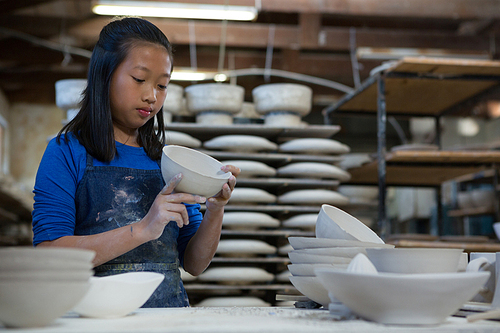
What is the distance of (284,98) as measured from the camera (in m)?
2.95

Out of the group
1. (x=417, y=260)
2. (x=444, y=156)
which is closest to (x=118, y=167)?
(x=417, y=260)

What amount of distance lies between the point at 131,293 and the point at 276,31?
5463 mm

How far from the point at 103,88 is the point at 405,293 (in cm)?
113

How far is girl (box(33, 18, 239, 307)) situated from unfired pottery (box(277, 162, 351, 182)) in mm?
1291

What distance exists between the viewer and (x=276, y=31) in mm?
6000

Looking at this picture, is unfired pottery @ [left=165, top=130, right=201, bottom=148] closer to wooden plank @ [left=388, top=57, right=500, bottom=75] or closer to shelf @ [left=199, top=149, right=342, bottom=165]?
shelf @ [left=199, top=149, right=342, bottom=165]

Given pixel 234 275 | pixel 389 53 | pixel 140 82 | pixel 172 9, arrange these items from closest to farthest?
pixel 140 82 → pixel 234 275 → pixel 172 9 → pixel 389 53

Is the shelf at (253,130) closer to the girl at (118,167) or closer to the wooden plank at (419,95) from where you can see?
the wooden plank at (419,95)

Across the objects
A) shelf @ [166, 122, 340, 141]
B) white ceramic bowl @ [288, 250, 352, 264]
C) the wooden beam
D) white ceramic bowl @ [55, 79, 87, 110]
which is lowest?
white ceramic bowl @ [288, 250, 352, 264]

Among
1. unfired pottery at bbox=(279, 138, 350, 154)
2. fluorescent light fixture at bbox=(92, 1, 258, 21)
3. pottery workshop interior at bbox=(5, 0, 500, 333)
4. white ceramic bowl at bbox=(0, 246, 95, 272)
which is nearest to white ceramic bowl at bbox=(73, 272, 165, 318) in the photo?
pottery workshop interior at bbox=(5, 0, 500, 333)

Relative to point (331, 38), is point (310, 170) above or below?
below

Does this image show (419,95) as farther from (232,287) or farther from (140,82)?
(140,82)

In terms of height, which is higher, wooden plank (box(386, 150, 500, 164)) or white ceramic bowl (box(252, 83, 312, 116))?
white ceramic bowl (box(252, 83, 312, 116))

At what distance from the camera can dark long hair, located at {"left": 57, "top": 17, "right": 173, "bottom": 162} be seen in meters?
1.55
